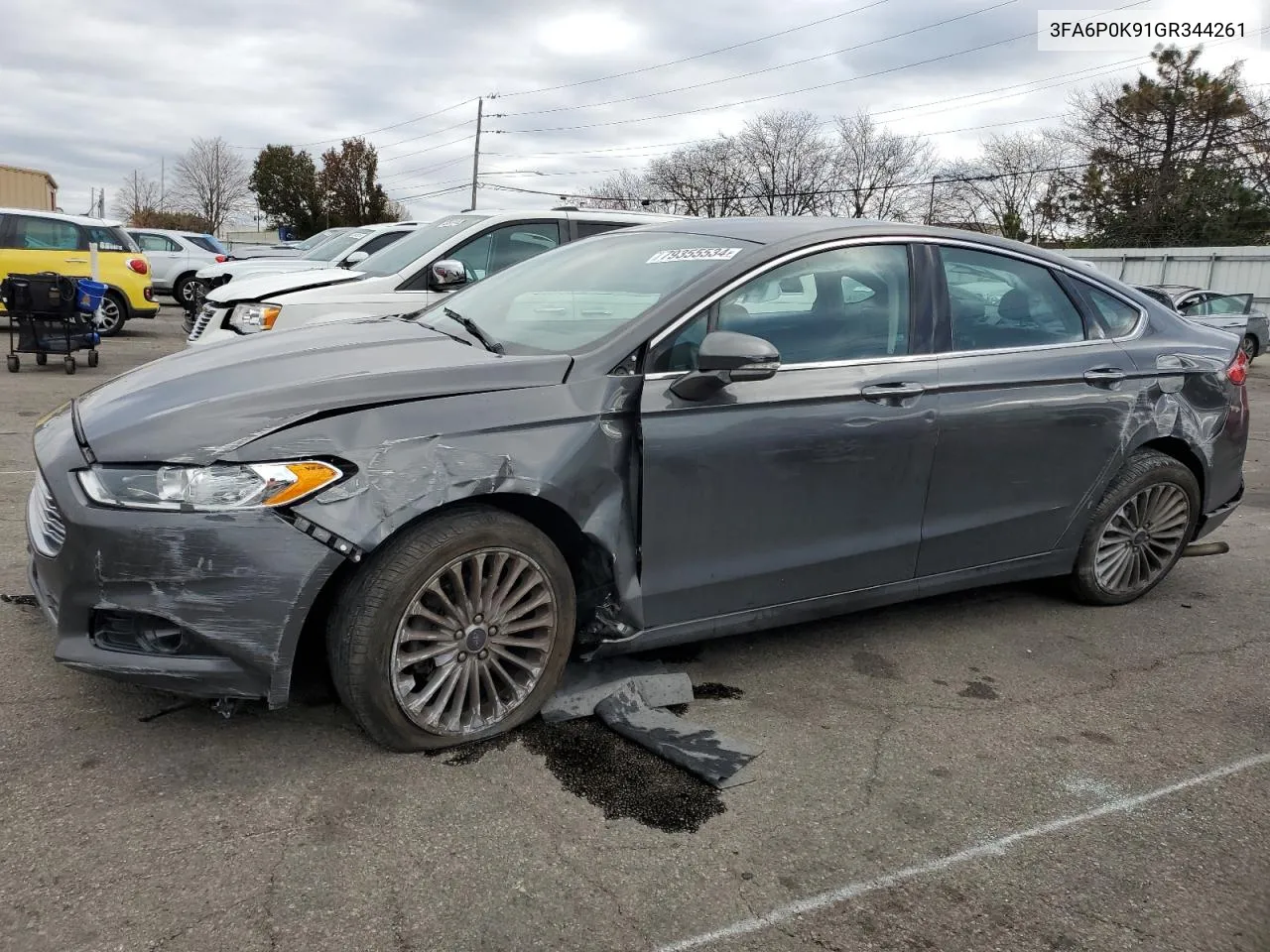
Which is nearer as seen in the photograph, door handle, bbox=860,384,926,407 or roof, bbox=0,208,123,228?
door handle, bbox=860,384,926,407

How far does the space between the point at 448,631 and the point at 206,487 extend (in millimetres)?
782

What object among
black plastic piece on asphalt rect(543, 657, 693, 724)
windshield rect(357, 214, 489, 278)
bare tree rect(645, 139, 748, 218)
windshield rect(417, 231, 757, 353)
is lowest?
black plastic piece on asphalt rect(543, 657, 693, 724)

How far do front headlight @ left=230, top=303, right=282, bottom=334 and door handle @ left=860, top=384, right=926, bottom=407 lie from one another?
5231mm

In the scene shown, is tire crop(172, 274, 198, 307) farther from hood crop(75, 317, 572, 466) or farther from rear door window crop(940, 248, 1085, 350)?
rear door window crop(940, 248, 1085, 350)

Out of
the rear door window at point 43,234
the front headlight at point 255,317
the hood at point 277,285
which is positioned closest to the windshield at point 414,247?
the hood at point 277,285

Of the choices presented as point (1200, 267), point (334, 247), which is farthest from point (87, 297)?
point (1200, 267)

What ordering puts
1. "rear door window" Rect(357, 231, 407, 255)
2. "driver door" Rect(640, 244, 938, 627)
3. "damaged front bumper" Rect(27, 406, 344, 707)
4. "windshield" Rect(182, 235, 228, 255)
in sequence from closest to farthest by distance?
"damaged front bumper" Rect(27, 406, 344, 707), "driver door" Rect(640, 244, 938, 627), "rear door window" Rect(357, 231, 407, 255), "windshield" Rect(182, 235, 228, 255)

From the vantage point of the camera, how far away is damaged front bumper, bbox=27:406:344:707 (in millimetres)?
2566

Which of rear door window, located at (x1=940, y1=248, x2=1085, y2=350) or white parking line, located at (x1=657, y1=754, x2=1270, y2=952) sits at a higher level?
rear door window, located at (x1=940, y1=248, x2=1085, y2=350)

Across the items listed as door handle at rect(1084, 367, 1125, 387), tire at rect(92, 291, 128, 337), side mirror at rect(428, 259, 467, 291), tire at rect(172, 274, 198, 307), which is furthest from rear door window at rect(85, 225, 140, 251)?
door handle at rect(1084, 367, 1125, 387)

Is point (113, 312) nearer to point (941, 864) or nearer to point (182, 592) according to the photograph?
point (182, 592)

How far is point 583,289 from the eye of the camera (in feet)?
12.1

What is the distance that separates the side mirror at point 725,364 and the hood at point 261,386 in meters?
0.40

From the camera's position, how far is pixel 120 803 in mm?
2625
